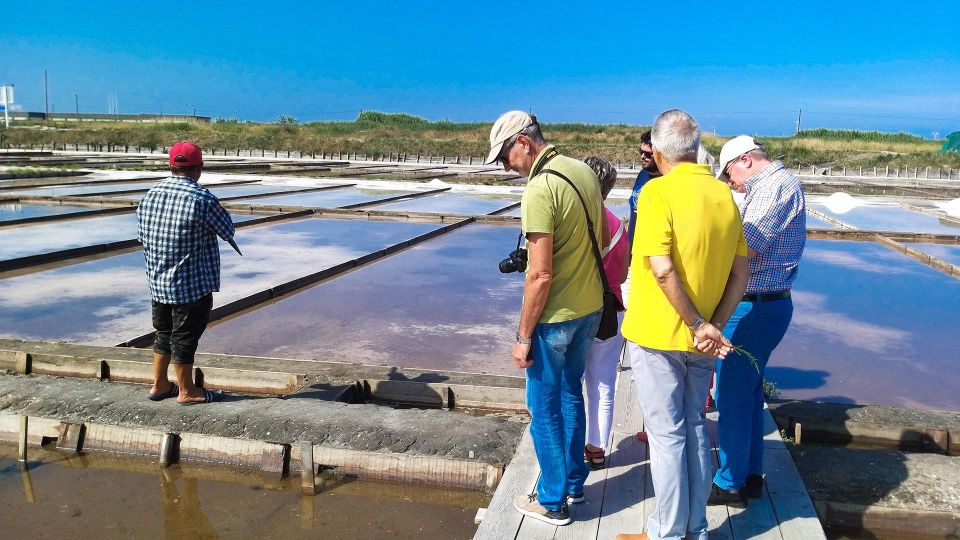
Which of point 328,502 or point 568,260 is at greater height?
point 568,260

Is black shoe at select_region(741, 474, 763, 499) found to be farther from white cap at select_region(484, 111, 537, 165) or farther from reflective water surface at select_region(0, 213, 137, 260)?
reflective water surface at select_region(0, 213, 137, 260)

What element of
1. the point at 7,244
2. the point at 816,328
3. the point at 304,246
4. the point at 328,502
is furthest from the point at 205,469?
the point at 7,244

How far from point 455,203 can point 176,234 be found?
1187 centimetres

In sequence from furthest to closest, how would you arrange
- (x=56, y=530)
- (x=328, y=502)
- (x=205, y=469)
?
(x=205, y=469) < (x=328, y=502) < (x=56, y=530)

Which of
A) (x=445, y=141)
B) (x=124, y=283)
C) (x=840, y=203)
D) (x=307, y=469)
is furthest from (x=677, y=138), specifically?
(x=445, y=141)

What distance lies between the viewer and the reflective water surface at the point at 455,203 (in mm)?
13492

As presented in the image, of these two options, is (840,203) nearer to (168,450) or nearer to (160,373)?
(160,373)

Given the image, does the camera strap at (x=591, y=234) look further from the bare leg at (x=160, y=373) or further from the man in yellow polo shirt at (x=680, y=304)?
the bare leg at (x=160, y=373)

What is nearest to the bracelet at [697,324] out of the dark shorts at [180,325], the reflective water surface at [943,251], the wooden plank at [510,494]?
the wooden plank at [510,494]

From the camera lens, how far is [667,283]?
2.08 m

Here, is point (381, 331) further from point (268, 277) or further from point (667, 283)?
point (667, 283)

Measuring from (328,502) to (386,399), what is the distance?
102 cm

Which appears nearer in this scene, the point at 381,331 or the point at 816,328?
the point at 381,331

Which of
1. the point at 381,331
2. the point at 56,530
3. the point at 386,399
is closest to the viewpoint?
the point at 56,530
